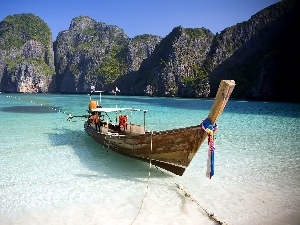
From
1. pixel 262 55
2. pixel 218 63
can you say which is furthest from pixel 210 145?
pixel 218 63

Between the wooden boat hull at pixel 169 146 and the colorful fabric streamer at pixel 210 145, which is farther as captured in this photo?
the wooden boat hull at pixel 169 146

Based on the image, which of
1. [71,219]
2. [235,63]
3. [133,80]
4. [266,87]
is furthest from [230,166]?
[133,80]

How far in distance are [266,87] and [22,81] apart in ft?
533

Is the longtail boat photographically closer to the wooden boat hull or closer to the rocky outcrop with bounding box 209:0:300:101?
the wooden boat hull

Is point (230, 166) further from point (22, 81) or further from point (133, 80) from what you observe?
point (22, 81)

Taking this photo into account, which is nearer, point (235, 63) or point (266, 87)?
point (266, 87)

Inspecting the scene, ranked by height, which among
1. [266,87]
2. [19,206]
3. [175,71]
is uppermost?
[175,71]

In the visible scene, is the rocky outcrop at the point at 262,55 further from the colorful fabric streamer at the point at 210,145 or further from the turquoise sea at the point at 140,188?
the colorful fabric streamer at the point at 210,145

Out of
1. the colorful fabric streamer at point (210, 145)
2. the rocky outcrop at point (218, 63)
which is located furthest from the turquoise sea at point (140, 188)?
the rocky outcrop at point (218, 63)

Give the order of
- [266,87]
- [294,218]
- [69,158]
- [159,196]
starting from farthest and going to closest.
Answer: [266,87] < [69,158] < [159,196] < [294,218]

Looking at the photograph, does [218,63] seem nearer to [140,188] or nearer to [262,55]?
[262,55]

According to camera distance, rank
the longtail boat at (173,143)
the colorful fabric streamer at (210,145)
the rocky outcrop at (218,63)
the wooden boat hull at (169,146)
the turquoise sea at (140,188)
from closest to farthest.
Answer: the turquoise sea at (140,188)
the longtail boat at (173,143)
the colorful fabric streamer at (210,145)
the wooden boat hull at (169,146)
the rocky outcrop at (218,63)

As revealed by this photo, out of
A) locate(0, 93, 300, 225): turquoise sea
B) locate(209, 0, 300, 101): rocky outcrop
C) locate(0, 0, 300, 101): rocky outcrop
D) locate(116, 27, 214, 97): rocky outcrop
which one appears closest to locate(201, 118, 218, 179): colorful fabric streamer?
locate(0, 93, 300, 225): turquoise sea

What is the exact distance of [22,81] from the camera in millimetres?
190500
